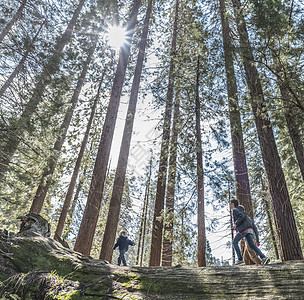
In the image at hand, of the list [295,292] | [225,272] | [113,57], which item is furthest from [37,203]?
[295,292]

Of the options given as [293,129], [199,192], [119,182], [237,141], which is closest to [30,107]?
[119,182]

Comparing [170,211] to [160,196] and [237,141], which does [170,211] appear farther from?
[237,141]

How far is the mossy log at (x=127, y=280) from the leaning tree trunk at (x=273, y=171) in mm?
1934

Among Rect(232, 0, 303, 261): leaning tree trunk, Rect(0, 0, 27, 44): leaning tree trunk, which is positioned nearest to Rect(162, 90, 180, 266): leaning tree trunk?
Rect(232, 0, 303, 261): leaning tree trunk

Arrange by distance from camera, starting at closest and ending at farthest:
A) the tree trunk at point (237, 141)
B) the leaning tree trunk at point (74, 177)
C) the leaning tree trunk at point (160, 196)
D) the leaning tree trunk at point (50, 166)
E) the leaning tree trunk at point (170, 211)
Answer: the tree trunk at point (237, 141)
the leaning tree trunk at point (50, 166)
the leaning tree trunk at point (170, 211)
the leaning tree trunk at point (160, 196)
the leaning tree trunk at point (74, 177)

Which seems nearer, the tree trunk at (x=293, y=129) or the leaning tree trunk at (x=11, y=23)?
the tree trunk at (x=293, y=129)

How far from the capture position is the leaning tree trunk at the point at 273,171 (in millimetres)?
4883

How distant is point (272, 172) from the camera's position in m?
5.63

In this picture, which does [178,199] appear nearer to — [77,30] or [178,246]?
[178,246]

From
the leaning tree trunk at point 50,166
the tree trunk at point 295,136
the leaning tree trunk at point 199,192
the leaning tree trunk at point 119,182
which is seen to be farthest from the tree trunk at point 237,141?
the leaning tree trunk at point 50,166

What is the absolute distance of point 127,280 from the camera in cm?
313

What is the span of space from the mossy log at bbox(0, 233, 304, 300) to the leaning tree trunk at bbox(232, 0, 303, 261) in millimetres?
1934

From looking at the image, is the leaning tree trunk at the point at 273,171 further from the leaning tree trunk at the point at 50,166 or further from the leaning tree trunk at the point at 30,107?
the leaning tree trunk at the point at 50,166

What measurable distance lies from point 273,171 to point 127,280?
4.37 m
